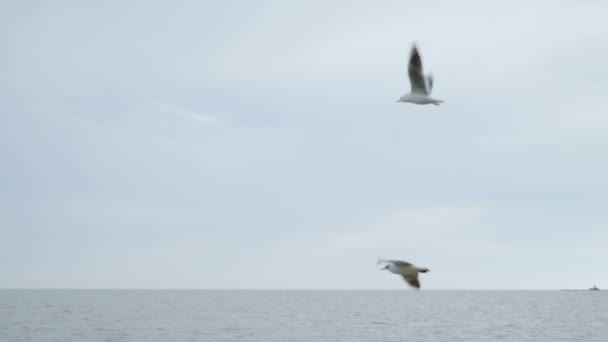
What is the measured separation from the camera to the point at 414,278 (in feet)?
64.4

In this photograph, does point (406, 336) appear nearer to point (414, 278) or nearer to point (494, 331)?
point (494, 331)

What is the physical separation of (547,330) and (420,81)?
54775 millimetres

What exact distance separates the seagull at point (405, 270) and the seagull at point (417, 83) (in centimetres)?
409

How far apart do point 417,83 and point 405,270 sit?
4.72 m

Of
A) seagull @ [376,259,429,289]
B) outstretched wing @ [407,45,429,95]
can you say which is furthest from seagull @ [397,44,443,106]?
seagull @ [376,259,429,289]

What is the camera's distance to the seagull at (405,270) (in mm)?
19203

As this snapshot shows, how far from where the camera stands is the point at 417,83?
69.8 ft

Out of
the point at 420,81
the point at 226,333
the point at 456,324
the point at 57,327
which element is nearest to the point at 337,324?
the point at 456,324

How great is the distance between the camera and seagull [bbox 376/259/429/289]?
1920 centimetres

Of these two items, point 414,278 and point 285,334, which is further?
point 285,334

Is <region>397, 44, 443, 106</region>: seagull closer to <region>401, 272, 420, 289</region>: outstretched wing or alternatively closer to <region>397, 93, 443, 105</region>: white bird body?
<region>397, 93, 443, 105</region>: white bird body

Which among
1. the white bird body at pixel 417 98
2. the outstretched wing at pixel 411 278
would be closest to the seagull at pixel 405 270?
the outstretched wing at pixel 411 278

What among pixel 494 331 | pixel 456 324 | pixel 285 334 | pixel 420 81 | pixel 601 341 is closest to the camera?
pixel 420 81

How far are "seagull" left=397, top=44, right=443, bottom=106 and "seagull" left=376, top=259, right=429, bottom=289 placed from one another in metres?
4.09
